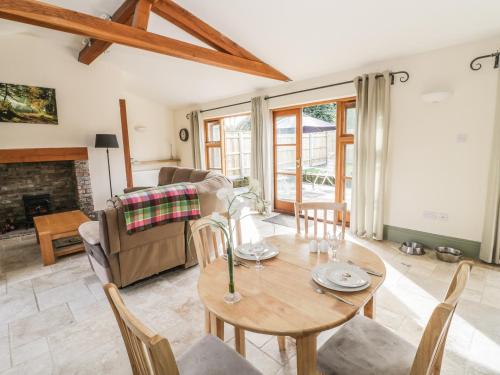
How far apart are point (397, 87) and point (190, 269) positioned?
3.30m

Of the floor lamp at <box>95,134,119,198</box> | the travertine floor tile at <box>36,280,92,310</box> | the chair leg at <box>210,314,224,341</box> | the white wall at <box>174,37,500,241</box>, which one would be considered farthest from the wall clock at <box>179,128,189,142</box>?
the chair leg at <box>210,314,224,341</box>

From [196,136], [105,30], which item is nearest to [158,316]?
[105,30]

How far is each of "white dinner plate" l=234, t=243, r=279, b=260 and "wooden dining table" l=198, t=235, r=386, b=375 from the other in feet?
0.10

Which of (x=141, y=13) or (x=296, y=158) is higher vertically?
(x=141, y=13)

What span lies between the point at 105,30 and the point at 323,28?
2.26 m

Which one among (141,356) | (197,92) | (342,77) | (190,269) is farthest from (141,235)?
(197,92)

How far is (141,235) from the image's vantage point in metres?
2.59

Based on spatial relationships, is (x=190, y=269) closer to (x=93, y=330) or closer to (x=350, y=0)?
(x=93, y=330)

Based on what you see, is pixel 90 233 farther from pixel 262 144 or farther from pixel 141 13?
pixel 262 144

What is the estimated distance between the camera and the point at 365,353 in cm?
119

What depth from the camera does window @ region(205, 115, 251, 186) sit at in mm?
6262

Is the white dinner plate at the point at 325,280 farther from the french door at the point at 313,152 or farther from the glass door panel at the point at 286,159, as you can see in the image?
the glass door panel at the point at 286,159

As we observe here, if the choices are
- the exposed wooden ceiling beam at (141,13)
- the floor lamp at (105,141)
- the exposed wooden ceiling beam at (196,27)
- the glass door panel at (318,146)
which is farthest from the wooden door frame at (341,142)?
the floor lamp at (105,141)

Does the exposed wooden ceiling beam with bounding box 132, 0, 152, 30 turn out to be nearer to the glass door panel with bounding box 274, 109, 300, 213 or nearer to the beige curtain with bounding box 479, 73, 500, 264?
the glass door panel with bounding box 274, 109, 300, 213
